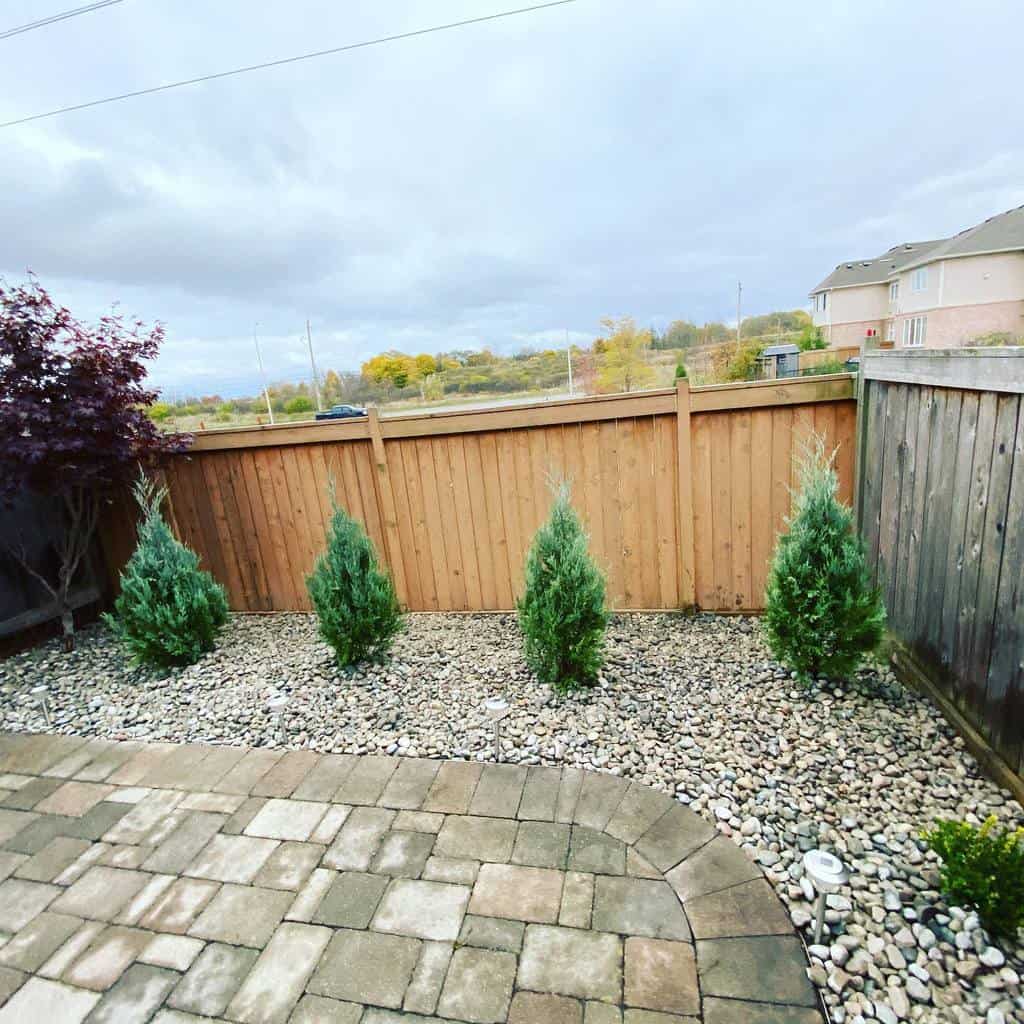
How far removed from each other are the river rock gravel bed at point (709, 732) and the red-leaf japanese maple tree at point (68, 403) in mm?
1316

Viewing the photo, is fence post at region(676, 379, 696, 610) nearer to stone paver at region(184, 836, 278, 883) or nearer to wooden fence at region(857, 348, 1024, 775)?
wooden fence at region(857, 348, 1024, 775)

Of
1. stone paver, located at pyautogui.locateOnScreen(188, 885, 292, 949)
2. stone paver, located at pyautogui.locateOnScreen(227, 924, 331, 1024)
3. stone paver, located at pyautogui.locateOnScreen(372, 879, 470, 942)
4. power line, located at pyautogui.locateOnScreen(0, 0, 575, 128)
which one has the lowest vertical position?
stone paver, located at pyautogui.locateOnScreen(372, 879, 470, 942)

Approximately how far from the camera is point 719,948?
1489 mm

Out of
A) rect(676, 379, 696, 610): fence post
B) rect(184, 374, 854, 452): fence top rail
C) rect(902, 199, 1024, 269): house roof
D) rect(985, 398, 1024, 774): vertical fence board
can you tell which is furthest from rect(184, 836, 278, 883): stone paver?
rect(902, 199, 1024, 269): house roof

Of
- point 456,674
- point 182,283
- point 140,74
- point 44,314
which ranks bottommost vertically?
point 456,674

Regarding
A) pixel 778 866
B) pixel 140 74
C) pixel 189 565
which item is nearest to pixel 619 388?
pixel 140 74

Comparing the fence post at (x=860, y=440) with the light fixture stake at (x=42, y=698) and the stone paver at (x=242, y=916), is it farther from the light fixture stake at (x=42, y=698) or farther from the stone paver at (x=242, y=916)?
the light fixture stake at (x=42, y=698)

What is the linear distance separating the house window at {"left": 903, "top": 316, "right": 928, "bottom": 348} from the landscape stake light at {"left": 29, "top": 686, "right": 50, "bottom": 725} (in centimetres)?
3361

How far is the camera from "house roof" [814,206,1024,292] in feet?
76.7

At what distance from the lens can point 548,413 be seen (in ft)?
11.8

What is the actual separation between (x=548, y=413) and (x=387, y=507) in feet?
4.51

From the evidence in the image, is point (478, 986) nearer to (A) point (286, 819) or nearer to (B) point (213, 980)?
(B) point (213, 980)

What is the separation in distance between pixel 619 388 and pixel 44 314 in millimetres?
18051

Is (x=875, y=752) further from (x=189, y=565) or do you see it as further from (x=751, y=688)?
(x=189, y=565)
